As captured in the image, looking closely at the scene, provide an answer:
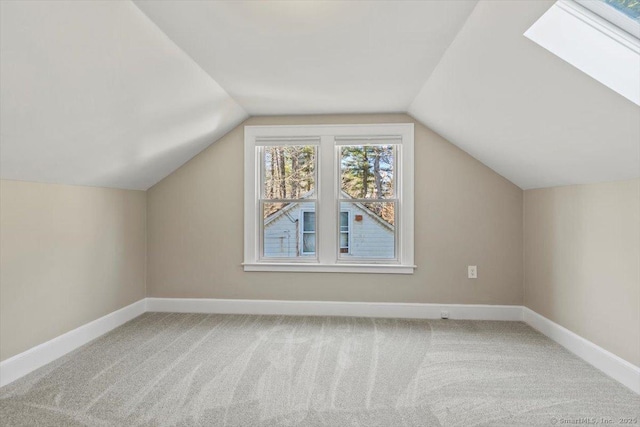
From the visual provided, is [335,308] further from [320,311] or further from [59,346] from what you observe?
[59,346]

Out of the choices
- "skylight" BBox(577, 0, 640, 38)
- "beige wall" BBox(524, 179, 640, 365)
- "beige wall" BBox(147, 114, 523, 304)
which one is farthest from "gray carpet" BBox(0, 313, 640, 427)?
"skylight" BBox(577, 0, 640, 38)

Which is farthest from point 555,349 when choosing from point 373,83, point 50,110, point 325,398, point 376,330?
point 50,110

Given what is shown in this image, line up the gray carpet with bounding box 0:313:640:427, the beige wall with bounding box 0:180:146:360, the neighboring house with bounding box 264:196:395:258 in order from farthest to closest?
the neighboring house with bounding box 264:196:395:258 < the beige wall with bounding box 0:180:146:360 < the gray carpet with bounding box 0:313:640:427

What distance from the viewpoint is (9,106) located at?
70.3 inches

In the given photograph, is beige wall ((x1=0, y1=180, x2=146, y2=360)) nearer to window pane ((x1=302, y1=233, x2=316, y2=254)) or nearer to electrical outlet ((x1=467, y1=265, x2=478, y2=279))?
window pane ((x1=302, y1=233, x2=316, y2=254))

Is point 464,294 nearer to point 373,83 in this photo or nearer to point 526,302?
point 526,302

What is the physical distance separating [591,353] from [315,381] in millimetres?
1976

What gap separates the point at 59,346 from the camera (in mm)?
2791

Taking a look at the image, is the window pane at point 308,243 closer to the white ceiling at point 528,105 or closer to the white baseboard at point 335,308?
the white baseboard at point 335,308

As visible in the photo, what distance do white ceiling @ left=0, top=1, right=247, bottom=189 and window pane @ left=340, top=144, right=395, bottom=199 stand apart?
52.5 inches

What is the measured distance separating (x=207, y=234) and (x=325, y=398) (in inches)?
91.4

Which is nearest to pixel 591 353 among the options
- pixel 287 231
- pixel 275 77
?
pixel 287 231

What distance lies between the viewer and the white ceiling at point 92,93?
5.24 ft

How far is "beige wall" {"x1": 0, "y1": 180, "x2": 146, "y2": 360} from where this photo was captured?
2428mm
